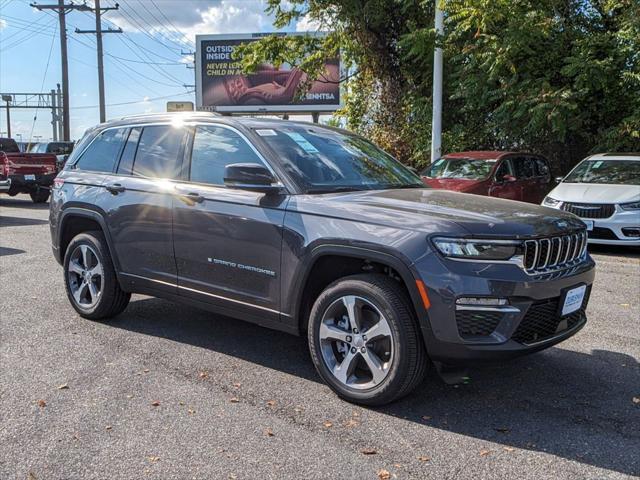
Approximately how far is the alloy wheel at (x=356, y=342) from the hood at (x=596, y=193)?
747 centimetres

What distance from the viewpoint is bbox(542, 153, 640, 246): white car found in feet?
31.8

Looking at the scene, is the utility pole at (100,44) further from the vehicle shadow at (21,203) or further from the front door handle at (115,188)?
the front door handle at (115,188)

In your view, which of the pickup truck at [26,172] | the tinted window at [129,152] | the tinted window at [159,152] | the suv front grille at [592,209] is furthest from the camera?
the pickup truck at [26,172]

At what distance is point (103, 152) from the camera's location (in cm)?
572

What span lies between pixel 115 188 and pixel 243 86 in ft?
109

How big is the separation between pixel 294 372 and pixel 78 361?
162cm

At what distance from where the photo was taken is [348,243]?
3742 mm

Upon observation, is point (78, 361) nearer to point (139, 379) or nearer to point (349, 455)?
point (139, 379)

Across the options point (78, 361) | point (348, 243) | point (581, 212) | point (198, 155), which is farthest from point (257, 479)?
point (581, 212)

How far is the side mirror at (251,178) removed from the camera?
13.4 ft

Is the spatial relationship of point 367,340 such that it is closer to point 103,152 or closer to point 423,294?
point 423,294

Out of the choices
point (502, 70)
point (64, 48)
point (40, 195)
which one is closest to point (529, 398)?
point (502, 70)

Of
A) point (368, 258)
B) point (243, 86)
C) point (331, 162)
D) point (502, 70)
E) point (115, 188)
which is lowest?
point (368, 258)

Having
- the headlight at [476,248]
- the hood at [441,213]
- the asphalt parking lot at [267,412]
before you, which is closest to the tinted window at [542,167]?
the asphalt parking lot at [267,412]
